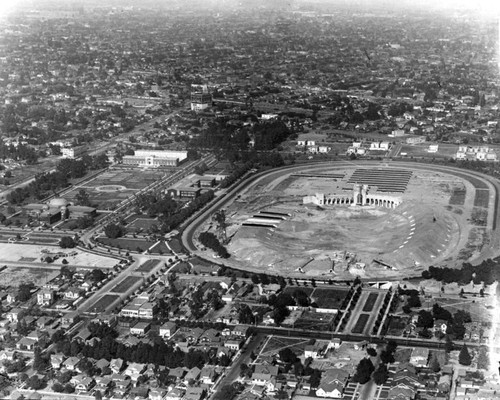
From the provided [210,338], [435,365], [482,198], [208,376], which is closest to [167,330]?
[210,338]

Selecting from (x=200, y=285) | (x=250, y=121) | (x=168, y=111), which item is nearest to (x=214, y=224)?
(x=200, y=285)

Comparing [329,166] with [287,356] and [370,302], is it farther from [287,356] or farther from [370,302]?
[287,356]

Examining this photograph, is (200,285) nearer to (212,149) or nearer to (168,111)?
(212,149)

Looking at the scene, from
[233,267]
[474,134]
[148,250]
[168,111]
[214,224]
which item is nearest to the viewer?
[233,267]

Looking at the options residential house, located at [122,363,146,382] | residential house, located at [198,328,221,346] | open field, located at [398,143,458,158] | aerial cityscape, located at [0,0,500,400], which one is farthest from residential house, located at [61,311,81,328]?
open field, located at [398,143,458,158]

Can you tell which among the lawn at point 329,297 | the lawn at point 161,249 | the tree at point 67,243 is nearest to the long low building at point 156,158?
the lawn at point 161,249

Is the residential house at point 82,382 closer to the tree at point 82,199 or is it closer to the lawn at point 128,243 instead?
the lawn at point 128,243
